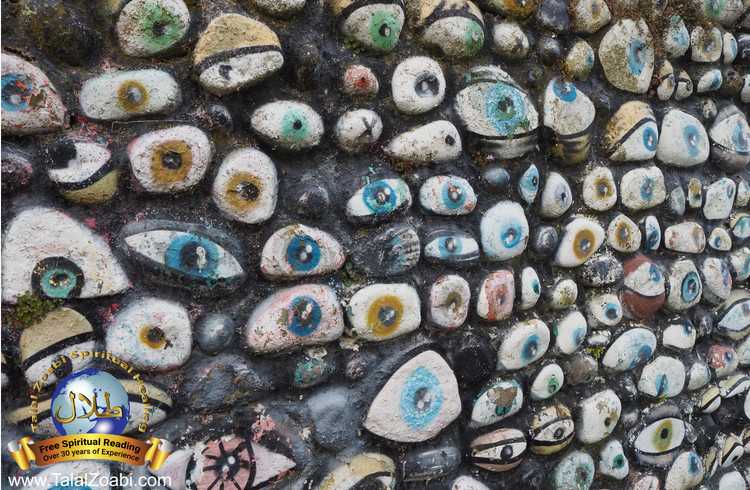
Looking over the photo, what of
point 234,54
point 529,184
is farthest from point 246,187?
point 529,184

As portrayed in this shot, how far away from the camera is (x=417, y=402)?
1.54m

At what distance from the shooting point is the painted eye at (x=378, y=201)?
146cm

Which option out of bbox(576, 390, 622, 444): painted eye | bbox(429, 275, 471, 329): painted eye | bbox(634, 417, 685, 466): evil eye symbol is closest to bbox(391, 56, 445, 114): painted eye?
bbox(429, 275, 471, 329): painted eye

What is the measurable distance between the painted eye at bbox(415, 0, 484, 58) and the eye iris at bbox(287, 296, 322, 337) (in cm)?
→ 70

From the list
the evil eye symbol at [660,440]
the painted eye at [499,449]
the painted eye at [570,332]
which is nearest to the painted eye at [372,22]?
the painted eye at [570,332]

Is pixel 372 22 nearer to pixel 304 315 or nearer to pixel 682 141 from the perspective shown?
pixel 304 315

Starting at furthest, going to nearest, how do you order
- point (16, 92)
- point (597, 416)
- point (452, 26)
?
point (597, 416), point (452, 26), point (16, 92)

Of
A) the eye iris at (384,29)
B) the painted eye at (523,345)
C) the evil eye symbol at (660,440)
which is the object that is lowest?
the evil eye symbol at (660,440)

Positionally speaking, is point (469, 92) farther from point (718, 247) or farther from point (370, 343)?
point (718, 247)

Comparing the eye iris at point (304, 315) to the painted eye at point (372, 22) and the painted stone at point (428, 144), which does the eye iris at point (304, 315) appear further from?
the painted eye at point (372, 22)

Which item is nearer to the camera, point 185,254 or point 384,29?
point 185,254

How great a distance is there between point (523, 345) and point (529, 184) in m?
0.43

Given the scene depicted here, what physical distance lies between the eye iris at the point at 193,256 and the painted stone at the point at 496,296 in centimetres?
68

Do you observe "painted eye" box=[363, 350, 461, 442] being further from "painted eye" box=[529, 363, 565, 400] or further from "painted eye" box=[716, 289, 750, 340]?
"painted eye" box=[716, 289, 750, 340]
